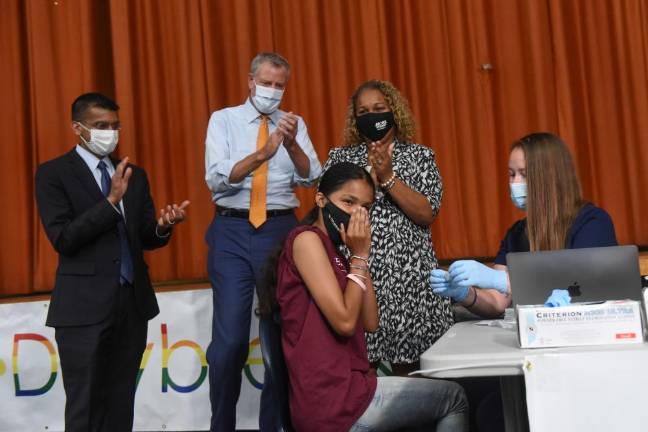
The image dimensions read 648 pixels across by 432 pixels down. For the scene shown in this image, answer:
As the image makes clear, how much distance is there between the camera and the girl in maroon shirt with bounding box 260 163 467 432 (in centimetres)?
185

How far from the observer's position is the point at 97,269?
275 centimetres

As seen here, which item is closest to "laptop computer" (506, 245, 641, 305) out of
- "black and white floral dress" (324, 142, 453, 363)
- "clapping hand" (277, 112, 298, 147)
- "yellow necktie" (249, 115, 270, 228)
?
"black and white floral dress" (324, 142, 453, 363)

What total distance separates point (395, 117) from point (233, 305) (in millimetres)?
924

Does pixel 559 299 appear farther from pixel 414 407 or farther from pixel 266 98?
pixel 266 98

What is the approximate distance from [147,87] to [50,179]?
1754mm

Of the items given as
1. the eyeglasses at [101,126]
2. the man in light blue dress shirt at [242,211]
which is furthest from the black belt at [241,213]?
the eyeglasses at [101,126]

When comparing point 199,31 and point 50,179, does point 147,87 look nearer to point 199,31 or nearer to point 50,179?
point 199,31

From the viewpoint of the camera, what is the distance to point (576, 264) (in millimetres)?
1667

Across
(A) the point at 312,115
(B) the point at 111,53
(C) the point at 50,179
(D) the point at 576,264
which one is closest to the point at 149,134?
(B) the point at 111,53

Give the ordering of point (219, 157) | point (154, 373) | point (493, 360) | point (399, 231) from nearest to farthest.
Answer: point (493, 360)
point (399, 231)
point (219, 157)
point (154, 373)

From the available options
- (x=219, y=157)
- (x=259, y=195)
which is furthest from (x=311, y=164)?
(x=219, y=157)

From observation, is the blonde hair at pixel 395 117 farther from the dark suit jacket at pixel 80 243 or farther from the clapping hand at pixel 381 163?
the dark suit jacket at pixel 80 243

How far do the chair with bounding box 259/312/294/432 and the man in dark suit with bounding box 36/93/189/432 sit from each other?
3.25 ft

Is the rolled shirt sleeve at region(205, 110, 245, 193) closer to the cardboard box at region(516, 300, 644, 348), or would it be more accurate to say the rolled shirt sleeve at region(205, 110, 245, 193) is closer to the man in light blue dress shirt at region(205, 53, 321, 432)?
the man in light blue dress shirt at region(205, 53, 321, 432)
